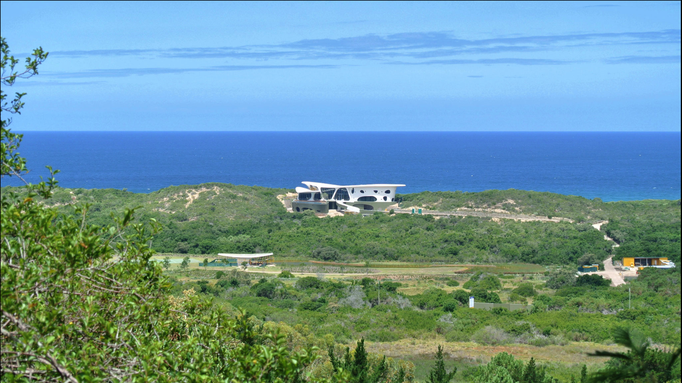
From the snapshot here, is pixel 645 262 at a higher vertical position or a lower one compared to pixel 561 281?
higher

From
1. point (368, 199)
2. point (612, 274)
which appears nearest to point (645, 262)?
point (612, 274)

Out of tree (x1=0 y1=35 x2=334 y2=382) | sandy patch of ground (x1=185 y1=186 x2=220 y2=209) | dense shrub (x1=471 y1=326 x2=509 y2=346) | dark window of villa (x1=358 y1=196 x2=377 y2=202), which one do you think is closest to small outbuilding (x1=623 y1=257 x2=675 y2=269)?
dense shrub (x1=471 y1=326 x2=509 y2=346)

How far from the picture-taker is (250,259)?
30.5 metres

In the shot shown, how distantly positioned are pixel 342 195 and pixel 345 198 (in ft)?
1.15

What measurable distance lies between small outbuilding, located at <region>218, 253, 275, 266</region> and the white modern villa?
13.0m

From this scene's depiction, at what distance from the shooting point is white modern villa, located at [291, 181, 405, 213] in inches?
1763

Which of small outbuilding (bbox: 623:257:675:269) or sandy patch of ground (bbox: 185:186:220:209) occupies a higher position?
sandy patch of ground (bbox: 185:186:220:209)

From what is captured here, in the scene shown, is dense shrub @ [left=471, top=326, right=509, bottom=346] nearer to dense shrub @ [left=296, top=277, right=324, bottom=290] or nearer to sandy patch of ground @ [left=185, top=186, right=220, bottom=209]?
dense shrub @ [left=296, top=277, right=324, bottom=290]

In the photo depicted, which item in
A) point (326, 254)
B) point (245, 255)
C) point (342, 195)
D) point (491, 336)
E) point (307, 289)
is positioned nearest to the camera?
point (491, 336)

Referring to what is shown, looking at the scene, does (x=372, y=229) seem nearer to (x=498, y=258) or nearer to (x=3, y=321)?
(x=498, y=258)

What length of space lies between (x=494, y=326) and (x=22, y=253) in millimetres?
16842

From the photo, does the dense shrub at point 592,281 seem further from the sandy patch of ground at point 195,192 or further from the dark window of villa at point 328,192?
the sandy patch of ground at point 195,192

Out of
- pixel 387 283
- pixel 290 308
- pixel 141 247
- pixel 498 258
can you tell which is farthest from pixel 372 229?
pixel 141 247

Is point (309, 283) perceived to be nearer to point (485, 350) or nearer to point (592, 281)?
point (485, 350)
